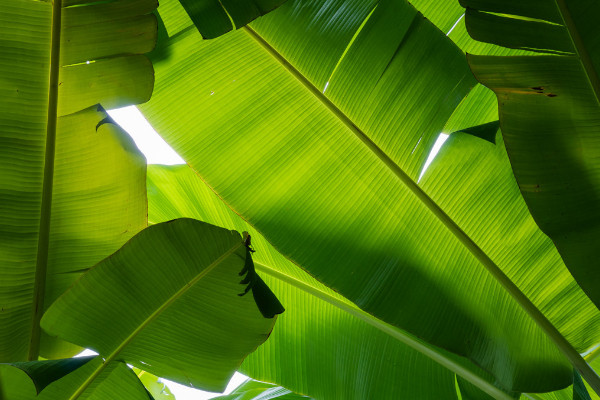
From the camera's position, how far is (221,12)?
2.59 feet

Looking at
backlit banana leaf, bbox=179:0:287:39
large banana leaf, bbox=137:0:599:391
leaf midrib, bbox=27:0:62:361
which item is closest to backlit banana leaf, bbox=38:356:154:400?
leaf midrib, bbox=27:0:62:361

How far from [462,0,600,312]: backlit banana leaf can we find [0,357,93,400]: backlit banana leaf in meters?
0.69

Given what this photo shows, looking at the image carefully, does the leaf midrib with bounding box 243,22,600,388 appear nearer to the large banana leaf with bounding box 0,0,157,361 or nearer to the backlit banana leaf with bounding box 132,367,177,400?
the large banana leaf with bounding box 0,0,157,361

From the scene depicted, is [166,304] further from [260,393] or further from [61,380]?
[260,393]

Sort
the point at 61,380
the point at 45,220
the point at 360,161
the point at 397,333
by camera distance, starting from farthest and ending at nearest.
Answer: the point at 397,333 < the point at 360,161 < the point at 45,220 < the point at 61,380

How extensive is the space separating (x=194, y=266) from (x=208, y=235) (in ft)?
0.19

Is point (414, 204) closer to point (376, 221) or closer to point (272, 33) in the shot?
point (376, 221)

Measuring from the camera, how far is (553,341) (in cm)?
91

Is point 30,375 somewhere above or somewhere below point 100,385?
above

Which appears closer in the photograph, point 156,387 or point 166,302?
point 166,302

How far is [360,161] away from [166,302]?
43cm

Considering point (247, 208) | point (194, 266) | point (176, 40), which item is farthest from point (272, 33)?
point (194, 266)

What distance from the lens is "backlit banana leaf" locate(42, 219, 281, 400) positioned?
79 centimetres

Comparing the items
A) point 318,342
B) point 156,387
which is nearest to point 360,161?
point 318,342
